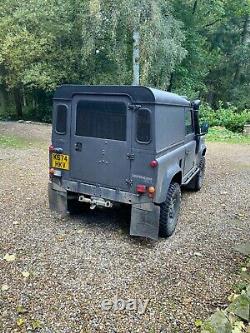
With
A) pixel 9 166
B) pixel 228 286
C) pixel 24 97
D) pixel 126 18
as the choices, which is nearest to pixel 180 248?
pixel 228 286

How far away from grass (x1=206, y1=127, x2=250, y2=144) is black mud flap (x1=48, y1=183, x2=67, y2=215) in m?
10.7

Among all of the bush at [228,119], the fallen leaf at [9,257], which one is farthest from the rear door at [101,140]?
the bush at [228,119]

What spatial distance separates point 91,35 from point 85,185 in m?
12.4

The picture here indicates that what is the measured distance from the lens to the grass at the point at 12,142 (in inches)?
445

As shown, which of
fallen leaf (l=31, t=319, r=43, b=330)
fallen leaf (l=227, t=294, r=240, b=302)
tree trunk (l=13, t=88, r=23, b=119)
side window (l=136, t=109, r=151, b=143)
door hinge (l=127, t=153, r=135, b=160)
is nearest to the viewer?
fallen leaf (l=31, t=319, r=43, b=330)

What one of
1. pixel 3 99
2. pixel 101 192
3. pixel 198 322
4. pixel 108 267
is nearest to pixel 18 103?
pixel 3 99

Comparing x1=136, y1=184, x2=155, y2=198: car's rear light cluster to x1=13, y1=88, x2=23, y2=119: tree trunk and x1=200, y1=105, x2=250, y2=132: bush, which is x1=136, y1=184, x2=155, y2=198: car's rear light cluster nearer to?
x1=200, y1=105, x2=250, y2=132: bush

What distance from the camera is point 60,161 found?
4.59 m

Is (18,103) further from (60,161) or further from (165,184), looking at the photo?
(165,184)

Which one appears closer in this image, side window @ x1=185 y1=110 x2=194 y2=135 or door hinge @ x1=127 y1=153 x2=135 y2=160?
door hinge @ x1=127 y1=153 x2=135 y2=160

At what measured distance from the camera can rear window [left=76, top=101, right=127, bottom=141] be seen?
13.6 ft

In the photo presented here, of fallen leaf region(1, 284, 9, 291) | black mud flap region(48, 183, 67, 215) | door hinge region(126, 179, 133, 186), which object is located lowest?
fallen leaf region(1, 284, 9, 291)

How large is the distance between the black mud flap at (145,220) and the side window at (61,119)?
1.49 meters

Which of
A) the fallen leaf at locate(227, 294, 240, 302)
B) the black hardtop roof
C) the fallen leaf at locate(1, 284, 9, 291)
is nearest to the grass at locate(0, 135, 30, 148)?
the black hardtop roof
